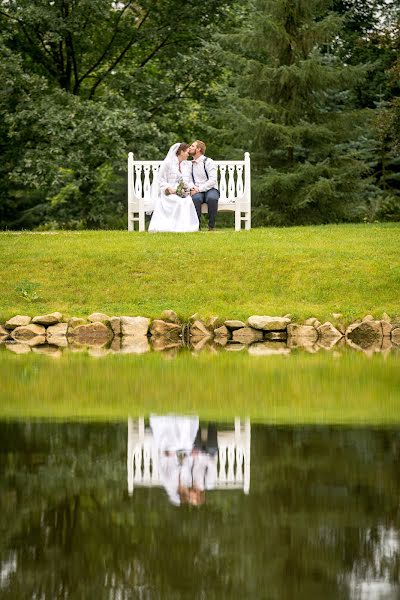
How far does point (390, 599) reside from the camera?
4062mm

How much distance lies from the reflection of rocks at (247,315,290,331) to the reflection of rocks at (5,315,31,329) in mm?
2715

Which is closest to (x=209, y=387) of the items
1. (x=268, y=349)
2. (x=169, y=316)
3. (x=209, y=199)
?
(x=268, y=349)

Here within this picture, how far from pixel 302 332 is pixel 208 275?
7.52ft

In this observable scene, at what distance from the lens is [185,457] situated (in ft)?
21.7

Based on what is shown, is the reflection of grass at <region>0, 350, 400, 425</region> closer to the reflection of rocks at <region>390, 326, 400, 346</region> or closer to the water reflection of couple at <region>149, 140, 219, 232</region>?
the reflection of rocks at <region>390, 326, 400, 346</region>

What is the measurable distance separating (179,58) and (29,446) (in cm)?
2676

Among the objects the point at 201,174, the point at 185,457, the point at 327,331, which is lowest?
the point at 327,331

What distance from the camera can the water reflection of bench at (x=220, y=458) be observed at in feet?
19.2

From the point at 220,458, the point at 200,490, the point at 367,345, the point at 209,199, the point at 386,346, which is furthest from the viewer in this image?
the point at 209,199

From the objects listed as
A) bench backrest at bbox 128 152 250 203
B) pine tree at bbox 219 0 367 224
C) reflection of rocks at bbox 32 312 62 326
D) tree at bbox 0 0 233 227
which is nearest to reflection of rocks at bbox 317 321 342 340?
reflection of rocks at bbox 32 312 62 326

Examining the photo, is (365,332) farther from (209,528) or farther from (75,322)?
(209,528)

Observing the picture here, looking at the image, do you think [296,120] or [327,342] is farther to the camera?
[296,120]

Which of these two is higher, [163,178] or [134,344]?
[163,178]

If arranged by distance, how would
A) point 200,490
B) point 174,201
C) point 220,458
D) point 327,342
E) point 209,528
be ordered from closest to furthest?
point 209,528 → point 200,490 → point 220,458 → point 327,342 → point 174,201
